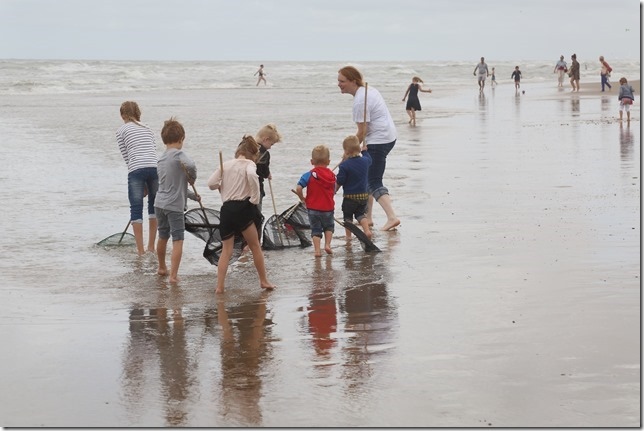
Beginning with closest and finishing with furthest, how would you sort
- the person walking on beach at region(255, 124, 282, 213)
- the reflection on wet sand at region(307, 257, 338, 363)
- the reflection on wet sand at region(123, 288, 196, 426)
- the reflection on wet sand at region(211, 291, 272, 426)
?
the reflection on wet sand at region(211, 291, 272, 426) → the reflection on wet sand at region(123, 288, 196, 426) → the reflection on wet sand at region(307, 257, 338, 363) → the person walking on beach at region(255, 124, 282, 213)

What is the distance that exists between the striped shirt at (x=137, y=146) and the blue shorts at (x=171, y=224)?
1028mm

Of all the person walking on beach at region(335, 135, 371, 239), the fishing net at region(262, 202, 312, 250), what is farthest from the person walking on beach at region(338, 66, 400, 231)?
the fishing net at region(262, 202, 312, 250)

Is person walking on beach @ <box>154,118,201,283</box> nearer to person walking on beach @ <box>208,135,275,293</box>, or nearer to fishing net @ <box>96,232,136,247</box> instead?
person walking on beach @ <box>208,135,275,293</box>

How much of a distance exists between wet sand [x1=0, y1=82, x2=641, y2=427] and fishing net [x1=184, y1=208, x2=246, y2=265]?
19cm

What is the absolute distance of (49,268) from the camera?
9.41 meters

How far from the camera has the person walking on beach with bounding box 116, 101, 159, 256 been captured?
32.8 ft

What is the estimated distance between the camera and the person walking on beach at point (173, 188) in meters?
8.88

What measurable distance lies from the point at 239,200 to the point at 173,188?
0.86 meters

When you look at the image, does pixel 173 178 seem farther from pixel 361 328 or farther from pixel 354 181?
pixel 361 328

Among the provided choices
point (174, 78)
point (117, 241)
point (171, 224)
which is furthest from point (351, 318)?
point (174, 78)

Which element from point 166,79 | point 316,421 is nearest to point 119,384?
point 316,421

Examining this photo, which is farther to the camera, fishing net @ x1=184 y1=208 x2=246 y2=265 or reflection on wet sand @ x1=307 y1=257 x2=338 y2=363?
fishing net @ x1=184 y1=208 x2=246 y2=265

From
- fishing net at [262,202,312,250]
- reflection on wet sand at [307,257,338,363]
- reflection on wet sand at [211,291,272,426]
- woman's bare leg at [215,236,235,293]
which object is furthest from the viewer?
fishing net at [262,202,312,250]

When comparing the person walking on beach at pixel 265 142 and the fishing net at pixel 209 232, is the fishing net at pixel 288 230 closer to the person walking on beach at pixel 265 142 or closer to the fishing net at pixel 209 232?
the person walking on beach at pixel 265 142
